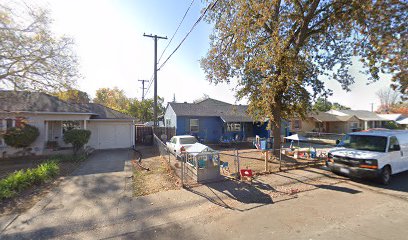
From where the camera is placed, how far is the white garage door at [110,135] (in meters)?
16.7

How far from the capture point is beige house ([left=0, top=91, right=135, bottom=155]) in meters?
13.6

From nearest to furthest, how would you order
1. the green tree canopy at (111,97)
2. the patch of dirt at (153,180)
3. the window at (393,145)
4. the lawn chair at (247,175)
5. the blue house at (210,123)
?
the patch of dirt at (153,180) → the lawn chair at (247,175) → the window at (393,145) → the blue house at (210,123) → the green tree canopy at (111,97)

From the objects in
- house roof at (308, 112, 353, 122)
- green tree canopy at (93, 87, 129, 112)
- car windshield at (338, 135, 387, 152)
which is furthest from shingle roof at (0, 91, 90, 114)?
green tree canopy at (93, 87, 129, 112)

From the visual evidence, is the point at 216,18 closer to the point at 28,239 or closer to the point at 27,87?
the point at 27,87

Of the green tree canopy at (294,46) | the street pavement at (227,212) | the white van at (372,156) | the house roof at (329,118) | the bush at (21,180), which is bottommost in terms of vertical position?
the street pavement at (227,212)

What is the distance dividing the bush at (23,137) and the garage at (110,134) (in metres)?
3.75

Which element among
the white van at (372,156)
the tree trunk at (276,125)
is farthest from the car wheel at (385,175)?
the tree trunk at (276,125)

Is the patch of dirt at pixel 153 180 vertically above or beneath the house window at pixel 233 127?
beneath

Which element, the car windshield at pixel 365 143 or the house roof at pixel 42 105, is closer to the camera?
the car windshield at pixel 365 143

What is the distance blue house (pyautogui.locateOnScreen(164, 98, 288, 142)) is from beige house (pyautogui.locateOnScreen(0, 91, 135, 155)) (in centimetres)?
524

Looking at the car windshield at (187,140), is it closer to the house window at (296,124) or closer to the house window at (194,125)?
the house window at (194,125)

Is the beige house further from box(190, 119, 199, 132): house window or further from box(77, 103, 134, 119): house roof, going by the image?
box(190, 119, 199, 132): house window

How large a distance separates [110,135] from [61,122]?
3.68 m

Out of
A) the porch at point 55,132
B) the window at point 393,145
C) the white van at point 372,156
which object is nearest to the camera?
the white van at point 372,156
